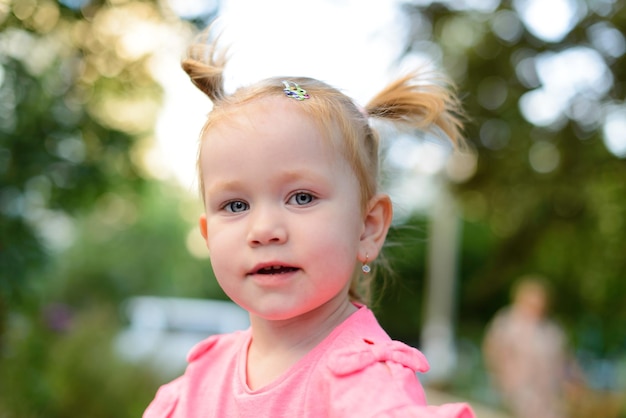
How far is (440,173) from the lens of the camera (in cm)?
1253

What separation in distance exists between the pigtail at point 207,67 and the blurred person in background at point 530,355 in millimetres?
7263

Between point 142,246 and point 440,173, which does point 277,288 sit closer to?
point 440,173

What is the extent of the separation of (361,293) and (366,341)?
0.61 metres

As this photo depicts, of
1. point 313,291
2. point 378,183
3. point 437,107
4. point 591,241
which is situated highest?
point 437,107

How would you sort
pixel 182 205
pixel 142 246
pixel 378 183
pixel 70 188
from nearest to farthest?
pixel 378 183, pixel 70 188, pixel 142 246, pixel 182 205

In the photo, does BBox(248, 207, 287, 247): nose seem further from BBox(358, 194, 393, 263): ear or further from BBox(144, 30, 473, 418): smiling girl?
BBox(358, 194, 393, 263): ear

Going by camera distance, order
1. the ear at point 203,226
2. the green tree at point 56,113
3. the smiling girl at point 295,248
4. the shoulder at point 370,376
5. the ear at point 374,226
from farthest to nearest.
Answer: the green tree at point 56,113 < the ear at point 203,226 < the ear at point 374,226 < the smiling girl at point 295,248 < the shoulder at point 370,376

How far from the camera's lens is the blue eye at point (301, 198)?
5.77 ft

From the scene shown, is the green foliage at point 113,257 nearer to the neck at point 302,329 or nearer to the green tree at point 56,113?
the green tree at point 56,113

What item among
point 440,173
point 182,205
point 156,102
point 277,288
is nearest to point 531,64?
point 440,173

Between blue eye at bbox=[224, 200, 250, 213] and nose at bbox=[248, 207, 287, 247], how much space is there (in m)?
0.07

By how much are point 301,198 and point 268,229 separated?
0.10 metres

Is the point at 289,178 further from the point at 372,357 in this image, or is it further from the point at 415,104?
the point at 415,104

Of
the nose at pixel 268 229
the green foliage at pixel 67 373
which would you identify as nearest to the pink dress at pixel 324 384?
the nose at pixel 268 229
